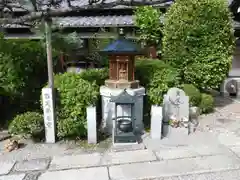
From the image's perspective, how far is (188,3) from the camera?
7820mm

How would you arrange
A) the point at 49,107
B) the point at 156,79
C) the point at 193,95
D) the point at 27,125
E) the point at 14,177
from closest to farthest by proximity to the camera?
1. the point at 14,177
2. the point at 27,125
3. the point at 49,107
4. the point at 156,79
5. the point at 193,95

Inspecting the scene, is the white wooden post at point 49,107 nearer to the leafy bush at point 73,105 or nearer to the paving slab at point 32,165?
the leafy bush at point 73,105

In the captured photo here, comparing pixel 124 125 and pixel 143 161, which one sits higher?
pixel 124 125

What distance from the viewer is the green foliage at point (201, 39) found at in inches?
301

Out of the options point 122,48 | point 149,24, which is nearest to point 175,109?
point 122,48

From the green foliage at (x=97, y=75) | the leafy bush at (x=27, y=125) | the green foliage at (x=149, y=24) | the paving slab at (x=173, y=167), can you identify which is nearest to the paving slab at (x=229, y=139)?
the paving slab at (x=173, y=167)

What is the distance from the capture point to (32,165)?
4.65 m

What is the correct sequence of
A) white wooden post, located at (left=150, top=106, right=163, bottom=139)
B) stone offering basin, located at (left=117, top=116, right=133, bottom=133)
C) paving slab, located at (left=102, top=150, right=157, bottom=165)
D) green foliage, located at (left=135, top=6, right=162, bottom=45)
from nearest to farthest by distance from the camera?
paving slab, located at (left=102, top=150, right=157, bottom=165), stone offering basin, located at (left=117, top=116, right=133, bottom=133), white wooden post, located at (left=150, top=106, right=163, bottom=139), green foliage, located at (left=135, top=6, right=162, bottom=45)

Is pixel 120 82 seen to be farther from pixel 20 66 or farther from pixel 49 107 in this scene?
pixel 20 66

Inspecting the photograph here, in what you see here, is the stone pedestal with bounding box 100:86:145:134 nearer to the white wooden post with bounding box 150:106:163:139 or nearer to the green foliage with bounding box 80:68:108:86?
the white wooden post with bounding box 150:106:163:139

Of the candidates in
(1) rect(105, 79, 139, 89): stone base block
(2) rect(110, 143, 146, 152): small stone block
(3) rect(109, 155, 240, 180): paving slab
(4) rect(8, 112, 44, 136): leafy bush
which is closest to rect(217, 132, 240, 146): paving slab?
(3) rect(109, 155, 240, 180): paving slab

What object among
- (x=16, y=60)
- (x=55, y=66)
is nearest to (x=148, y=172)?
(x=16, y=60)

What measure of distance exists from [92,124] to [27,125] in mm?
1379

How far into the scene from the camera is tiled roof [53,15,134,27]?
1096cm
